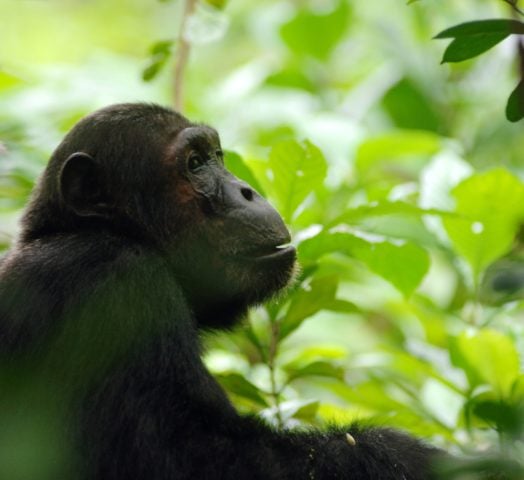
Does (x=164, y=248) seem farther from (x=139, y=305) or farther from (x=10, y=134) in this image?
(x=10, y=134)

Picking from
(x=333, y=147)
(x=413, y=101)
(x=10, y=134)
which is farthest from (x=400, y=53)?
(x=10, y=134)

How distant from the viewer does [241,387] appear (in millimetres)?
4141

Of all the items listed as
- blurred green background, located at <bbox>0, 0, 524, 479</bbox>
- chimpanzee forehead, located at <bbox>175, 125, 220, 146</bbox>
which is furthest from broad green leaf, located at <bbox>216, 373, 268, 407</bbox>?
chimpanzee forehead, located at <bbox>175, 125, 220, 146</bbox>

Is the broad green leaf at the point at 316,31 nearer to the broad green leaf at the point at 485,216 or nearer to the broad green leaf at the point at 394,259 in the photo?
the broad green leaf at the point at 485,216

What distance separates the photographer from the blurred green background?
4.14 metres

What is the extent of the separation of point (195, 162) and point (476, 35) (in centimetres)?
190

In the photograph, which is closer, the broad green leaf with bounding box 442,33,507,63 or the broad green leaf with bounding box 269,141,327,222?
the broad green leaf with bounding box 442,33,507,63

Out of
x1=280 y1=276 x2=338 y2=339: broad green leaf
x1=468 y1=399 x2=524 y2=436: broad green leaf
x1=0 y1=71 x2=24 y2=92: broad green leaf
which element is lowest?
x1=468 y1=399 x2=524 y2=436: broad green leaf

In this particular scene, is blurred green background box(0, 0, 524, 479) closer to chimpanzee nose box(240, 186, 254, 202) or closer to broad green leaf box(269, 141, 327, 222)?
broad green leaf box(269, 141, 327, 222)

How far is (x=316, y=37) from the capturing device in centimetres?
903

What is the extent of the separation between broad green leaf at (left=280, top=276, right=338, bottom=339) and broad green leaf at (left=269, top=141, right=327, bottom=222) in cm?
38

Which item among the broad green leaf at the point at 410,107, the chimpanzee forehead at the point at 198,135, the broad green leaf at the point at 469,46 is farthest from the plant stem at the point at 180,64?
the broad green leaf at the point at 410,107

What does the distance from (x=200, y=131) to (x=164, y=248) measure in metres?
0.56

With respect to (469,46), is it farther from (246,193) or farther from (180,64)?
(180,64)
